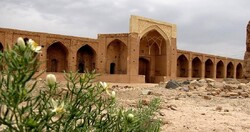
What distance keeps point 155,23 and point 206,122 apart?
2421 cm

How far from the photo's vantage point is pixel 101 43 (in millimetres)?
27375

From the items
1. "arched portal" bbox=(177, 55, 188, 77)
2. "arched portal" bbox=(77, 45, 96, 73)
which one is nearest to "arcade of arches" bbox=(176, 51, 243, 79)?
"arched portal" bbox=(177, 55, 188, 77)

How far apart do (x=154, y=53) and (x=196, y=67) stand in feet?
23.0

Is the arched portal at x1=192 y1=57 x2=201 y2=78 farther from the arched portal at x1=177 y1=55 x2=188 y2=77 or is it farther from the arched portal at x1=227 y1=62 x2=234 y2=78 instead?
the arched portal at x1=227 y1=62 x2=234 y2=78

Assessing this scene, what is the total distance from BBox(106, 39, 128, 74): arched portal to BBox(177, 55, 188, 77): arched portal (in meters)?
8.87

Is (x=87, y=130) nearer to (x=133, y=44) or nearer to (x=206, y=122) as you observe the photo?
(x=206, y=122)

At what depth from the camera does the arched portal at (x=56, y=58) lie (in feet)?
87.6

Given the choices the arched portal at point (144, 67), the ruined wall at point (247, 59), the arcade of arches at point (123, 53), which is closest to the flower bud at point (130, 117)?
the arcade of arches at point (123, 53)

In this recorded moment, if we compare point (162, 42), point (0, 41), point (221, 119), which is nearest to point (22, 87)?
point (221, 119)

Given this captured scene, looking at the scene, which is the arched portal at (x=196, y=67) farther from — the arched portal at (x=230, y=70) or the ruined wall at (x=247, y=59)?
the ruined wall at (x=247, y=59)

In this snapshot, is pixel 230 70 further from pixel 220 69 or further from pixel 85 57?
pixel 85 57

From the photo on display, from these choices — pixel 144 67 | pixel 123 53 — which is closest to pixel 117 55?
pixel 123 53

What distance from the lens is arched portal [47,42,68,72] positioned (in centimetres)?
2669

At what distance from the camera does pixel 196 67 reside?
38.2m
